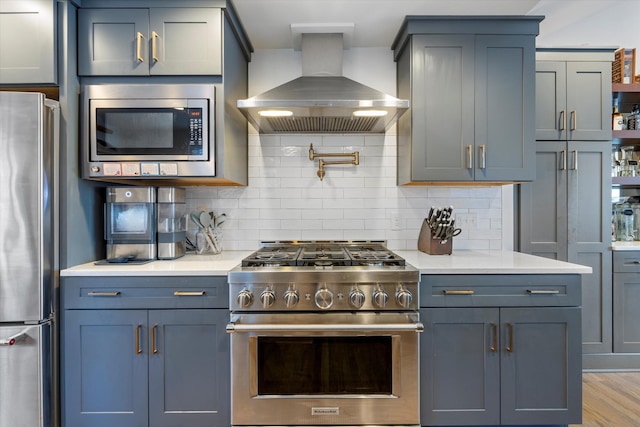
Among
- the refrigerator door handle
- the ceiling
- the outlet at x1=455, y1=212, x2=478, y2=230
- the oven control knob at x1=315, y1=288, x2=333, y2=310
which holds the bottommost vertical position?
the refrigerator door handle

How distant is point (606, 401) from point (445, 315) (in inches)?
57.5

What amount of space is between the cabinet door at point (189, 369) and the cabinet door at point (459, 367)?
3.42 ft

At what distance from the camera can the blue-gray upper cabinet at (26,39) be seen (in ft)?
5.86

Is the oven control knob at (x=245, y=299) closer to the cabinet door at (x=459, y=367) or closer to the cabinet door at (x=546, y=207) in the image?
the cabinet door at (x=459, y=367)

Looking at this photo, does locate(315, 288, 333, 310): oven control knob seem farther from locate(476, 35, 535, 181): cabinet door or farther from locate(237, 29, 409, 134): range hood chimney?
locate(476, 35, 535, 181): cabinet door

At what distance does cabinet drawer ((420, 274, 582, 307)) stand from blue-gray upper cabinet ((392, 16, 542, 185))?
68 cm

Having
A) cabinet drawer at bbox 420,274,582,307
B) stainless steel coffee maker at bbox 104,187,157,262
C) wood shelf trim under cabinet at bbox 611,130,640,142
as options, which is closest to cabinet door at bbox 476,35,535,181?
cabinet drawer at bbox 420,274,582,307

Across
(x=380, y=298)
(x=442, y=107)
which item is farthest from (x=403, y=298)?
(x=442, y=107)

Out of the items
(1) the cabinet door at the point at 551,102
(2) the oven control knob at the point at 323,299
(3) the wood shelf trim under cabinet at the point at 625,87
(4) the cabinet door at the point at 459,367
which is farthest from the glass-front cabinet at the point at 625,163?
(2) the oven control knob at the point at 323,299

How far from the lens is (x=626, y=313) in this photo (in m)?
2.60

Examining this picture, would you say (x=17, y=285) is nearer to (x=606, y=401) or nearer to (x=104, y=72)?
(x=104, y=72)

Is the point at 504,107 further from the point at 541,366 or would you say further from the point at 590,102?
the point at 541,366

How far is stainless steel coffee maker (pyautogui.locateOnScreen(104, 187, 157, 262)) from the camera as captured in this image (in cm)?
201

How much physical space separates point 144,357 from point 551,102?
3155 millimetres
